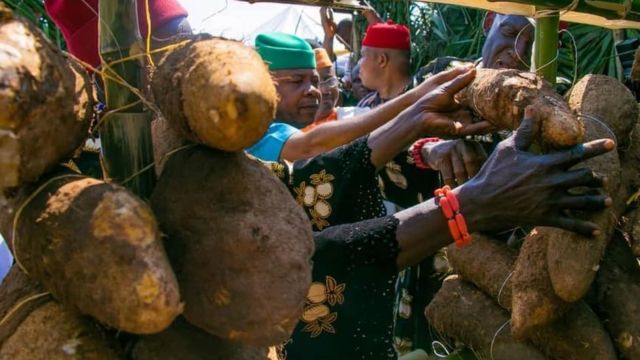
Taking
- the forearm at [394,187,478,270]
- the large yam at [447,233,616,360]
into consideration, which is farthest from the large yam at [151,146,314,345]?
the large yam at [447,233,616,360]

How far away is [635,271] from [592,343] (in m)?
0.19

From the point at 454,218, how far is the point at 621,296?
0.37 m

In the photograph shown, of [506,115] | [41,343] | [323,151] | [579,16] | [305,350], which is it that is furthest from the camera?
[323,151]

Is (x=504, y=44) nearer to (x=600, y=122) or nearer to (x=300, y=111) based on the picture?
(x=300, y=111)

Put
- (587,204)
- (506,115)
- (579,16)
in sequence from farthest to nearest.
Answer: (579,16), (506,115), (587,204)

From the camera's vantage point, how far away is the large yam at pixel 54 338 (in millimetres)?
911

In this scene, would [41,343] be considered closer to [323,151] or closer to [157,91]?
[157,91]

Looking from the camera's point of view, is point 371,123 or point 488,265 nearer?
point 488,265

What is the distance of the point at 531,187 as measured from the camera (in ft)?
4.32

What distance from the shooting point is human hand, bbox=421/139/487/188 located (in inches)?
64.7

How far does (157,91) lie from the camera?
99cm

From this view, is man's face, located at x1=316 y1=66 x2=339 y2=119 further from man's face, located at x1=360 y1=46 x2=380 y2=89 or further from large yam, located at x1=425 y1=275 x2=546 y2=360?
large yam, located at x1=425 y1=275 x2=546 y2=360

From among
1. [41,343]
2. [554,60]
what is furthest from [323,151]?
[41,343]

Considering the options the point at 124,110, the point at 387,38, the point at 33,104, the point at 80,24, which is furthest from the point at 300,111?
the point at 33,104
